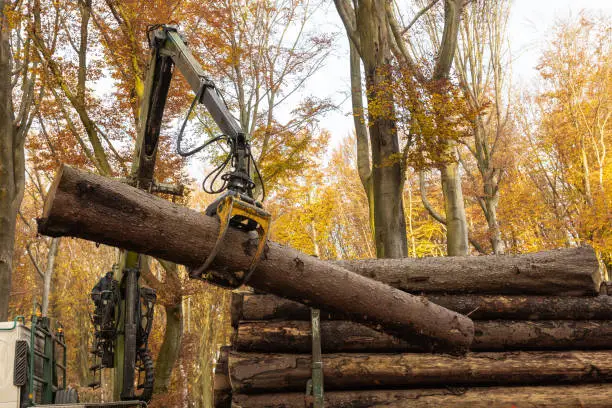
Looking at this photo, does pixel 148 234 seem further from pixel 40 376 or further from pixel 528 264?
pixel 40 376

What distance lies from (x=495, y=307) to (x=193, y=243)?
4097 millimetres

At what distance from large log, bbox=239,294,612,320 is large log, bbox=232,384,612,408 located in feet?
2.74

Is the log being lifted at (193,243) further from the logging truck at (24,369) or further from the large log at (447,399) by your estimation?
the logging truck at (24,369)

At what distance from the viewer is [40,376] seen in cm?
797

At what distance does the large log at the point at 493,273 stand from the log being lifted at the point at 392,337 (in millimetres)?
409

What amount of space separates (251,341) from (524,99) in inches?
915

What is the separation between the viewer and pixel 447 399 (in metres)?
5.26

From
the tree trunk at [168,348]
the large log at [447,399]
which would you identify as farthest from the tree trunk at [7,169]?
the large log at [447,399]

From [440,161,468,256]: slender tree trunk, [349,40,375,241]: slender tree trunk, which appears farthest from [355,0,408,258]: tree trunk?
[440,161,468,256]: slender tree trunk

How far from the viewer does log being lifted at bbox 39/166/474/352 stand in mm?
2713

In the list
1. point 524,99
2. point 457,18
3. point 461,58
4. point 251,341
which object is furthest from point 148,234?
point 524,99

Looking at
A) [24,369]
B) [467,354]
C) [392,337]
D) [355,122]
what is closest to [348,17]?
[355,122]

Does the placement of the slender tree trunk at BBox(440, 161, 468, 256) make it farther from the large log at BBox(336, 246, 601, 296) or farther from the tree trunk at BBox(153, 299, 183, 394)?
the tree trunk at BBox(153, 299, 183, 394)

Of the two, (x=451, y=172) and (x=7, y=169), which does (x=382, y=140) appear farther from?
(x=7, y=169)
